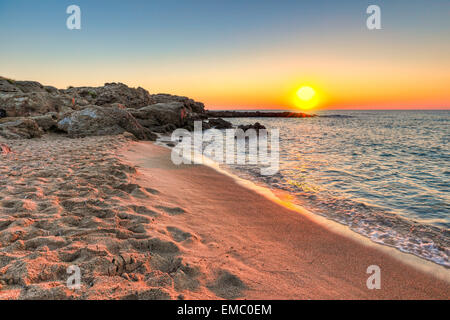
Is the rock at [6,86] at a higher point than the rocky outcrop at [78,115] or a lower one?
higher

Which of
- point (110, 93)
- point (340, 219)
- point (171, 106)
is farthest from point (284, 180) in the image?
point (110, 93)

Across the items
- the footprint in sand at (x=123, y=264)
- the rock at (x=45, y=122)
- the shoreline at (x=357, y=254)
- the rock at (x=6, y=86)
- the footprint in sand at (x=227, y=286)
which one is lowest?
the shoreline at (x=357, y=254)

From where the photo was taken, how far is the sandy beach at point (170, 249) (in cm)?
215

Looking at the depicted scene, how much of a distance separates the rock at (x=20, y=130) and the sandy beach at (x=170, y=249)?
7096mm

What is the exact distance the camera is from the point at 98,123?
12984 millimetres

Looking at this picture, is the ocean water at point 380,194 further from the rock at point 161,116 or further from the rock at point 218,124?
the rock at point 218,124

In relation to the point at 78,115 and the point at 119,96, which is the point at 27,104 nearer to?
the point at 78,115

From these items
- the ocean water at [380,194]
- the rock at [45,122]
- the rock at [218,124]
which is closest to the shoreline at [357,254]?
the ocean water at [380,194]

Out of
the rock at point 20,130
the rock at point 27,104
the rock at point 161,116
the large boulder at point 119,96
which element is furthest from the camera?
the large boulder at point 119,96
